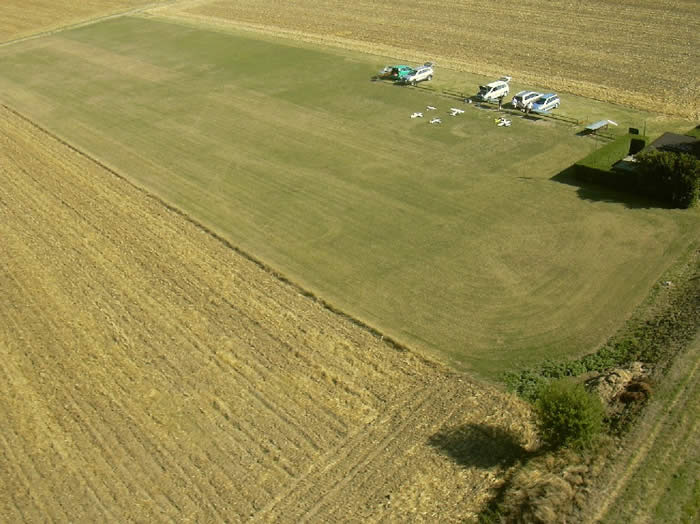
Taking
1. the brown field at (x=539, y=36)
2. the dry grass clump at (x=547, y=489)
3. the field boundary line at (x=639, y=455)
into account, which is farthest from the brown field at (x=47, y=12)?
the field boundary line at (x=639, y=455)

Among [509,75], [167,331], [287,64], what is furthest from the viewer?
[287,64]

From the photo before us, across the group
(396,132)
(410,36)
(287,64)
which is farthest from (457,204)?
(410,36)

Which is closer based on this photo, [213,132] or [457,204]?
[457,204]

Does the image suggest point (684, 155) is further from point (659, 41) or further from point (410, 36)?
point (410, 36)

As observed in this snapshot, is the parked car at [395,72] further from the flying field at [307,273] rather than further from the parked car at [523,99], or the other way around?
the parked car at [523,99]

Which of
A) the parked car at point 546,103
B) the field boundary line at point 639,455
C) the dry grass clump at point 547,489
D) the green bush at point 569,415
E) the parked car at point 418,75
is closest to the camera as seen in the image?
the dry grass clump at point 547,489

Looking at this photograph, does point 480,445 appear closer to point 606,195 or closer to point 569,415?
point 569,415
